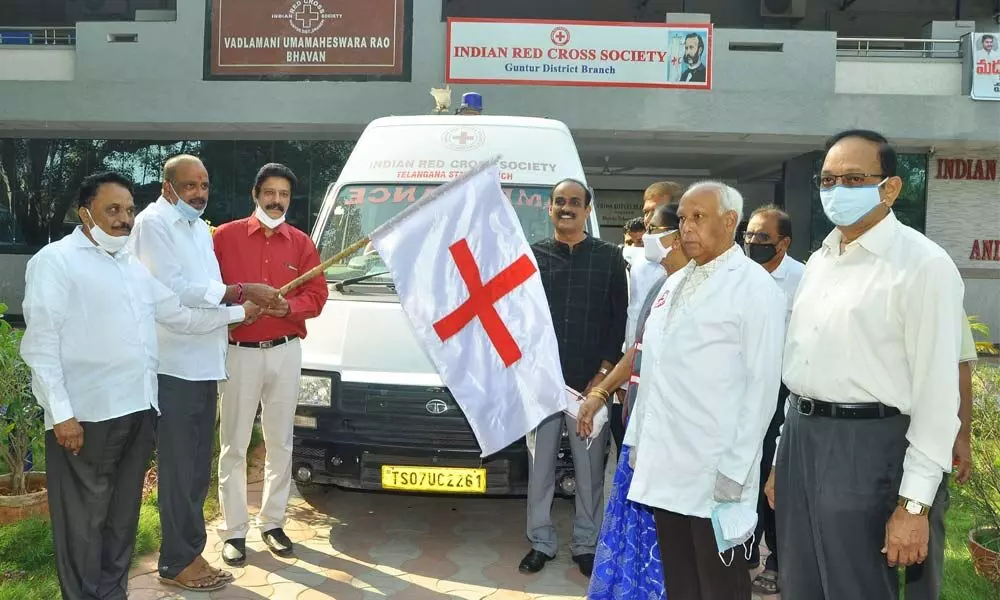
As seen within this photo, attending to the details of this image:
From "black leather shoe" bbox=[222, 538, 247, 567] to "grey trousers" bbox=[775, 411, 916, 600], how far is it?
310 cm

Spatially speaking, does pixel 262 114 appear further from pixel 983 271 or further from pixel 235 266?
pixel 983 271

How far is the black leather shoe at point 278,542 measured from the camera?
4.73 m

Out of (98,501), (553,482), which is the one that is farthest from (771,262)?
(98,501)

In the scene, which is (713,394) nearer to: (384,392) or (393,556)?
(384,392)

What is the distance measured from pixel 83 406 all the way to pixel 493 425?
1781 millimetres

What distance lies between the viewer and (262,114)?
1453cm

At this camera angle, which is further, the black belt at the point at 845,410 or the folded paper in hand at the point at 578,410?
the folded paper in hand at the point at 578,410

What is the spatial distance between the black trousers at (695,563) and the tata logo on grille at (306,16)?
523 inches

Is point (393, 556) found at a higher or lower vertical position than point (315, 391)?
lower

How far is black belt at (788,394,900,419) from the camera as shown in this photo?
2672 mm

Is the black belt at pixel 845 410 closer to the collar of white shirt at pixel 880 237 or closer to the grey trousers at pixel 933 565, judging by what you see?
the grey trousers at pixel 933 565

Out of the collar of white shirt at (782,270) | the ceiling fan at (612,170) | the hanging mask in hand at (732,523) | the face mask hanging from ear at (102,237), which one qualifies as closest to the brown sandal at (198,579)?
the face mask hanging from ear at (102,237)

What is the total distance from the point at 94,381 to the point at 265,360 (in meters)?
1.18

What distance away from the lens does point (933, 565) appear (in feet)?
9.19
